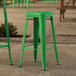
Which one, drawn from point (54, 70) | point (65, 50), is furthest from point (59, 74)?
point (65, 50)

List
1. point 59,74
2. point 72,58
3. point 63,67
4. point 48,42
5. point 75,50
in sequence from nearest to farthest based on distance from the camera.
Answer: point 59,74 < point 63,67 < point 72,58 < point 75,50 < point 48,42

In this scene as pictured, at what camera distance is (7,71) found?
454 cm

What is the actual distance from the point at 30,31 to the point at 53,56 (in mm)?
3264

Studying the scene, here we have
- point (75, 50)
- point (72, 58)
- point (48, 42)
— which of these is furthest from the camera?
point (48, 42)

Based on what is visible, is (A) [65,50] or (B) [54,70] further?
(A) [65,50]

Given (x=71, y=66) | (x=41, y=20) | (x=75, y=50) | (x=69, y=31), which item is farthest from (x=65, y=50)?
(x=69, y=31)

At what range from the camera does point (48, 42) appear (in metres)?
7.21

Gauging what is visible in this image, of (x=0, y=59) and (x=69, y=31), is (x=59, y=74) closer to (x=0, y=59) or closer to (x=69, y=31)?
(x=0, y=59)

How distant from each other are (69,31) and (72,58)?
339cm

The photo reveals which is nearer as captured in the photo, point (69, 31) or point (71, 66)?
point (71, 66)

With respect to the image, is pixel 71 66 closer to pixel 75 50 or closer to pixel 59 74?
pixel 59 74

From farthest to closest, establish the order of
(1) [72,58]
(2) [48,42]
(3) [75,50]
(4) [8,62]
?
(2) [48,42]
(3) [75,50]
(1) [72,58]
(4) [8,62]

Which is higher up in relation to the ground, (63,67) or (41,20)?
(41,20)

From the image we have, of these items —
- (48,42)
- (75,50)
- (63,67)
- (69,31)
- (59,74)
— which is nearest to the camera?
(59,74)
